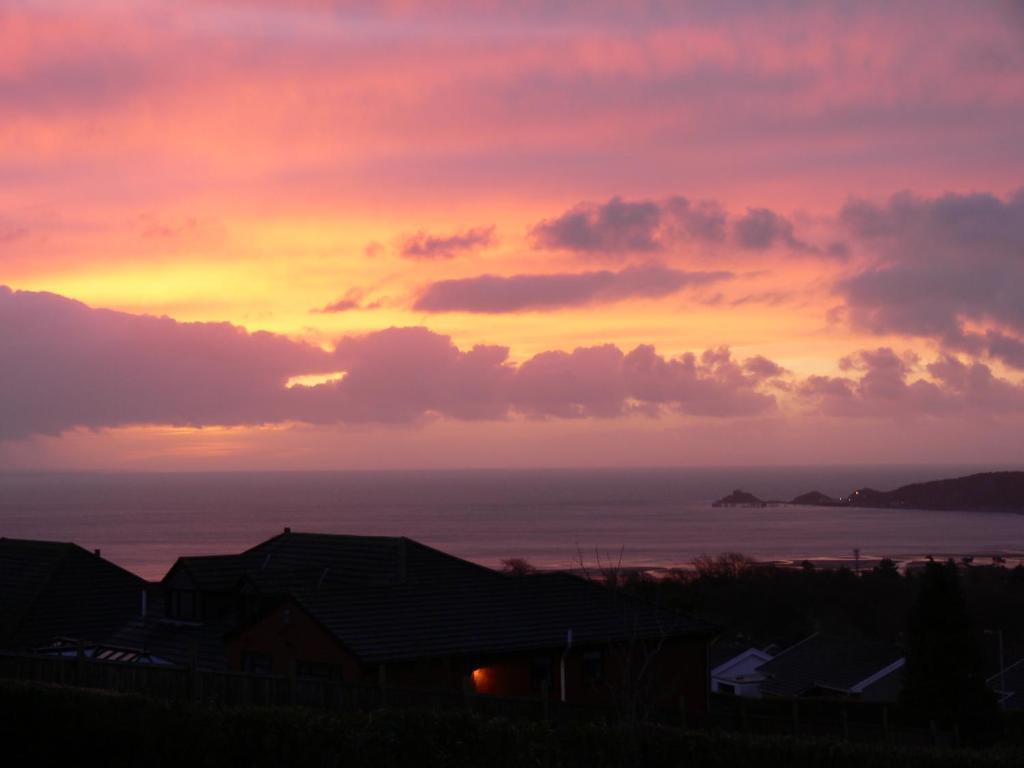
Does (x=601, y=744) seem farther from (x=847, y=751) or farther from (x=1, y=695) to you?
(x=1, y=695)

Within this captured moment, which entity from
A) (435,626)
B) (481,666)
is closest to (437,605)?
(435,626)

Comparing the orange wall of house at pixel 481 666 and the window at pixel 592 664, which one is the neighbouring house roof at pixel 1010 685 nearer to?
the orange wall of house at pixel 481 666

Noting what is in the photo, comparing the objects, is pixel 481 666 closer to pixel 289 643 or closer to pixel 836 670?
pixel 289 643

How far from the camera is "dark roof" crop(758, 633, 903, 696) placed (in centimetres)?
4488

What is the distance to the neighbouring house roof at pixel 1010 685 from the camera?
139ft

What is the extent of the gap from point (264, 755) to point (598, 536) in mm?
150950

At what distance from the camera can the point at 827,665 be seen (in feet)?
153

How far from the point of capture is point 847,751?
12.3m

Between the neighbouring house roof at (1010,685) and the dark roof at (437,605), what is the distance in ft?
63.0

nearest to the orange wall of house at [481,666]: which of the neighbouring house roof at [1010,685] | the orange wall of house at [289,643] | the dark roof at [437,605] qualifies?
the orange wall of house at [289,643]

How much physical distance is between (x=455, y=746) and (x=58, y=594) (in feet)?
93.4

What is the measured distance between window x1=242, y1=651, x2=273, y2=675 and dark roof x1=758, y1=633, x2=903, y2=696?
2459 centimetres

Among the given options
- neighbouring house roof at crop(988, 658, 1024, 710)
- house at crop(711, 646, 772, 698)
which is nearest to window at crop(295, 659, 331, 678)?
house at crop(711, 646, 772, 698)

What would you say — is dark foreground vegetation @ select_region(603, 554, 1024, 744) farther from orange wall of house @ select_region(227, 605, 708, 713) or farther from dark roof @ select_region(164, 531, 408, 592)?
dark roof @ select_region(164, 531, 408, 592)
